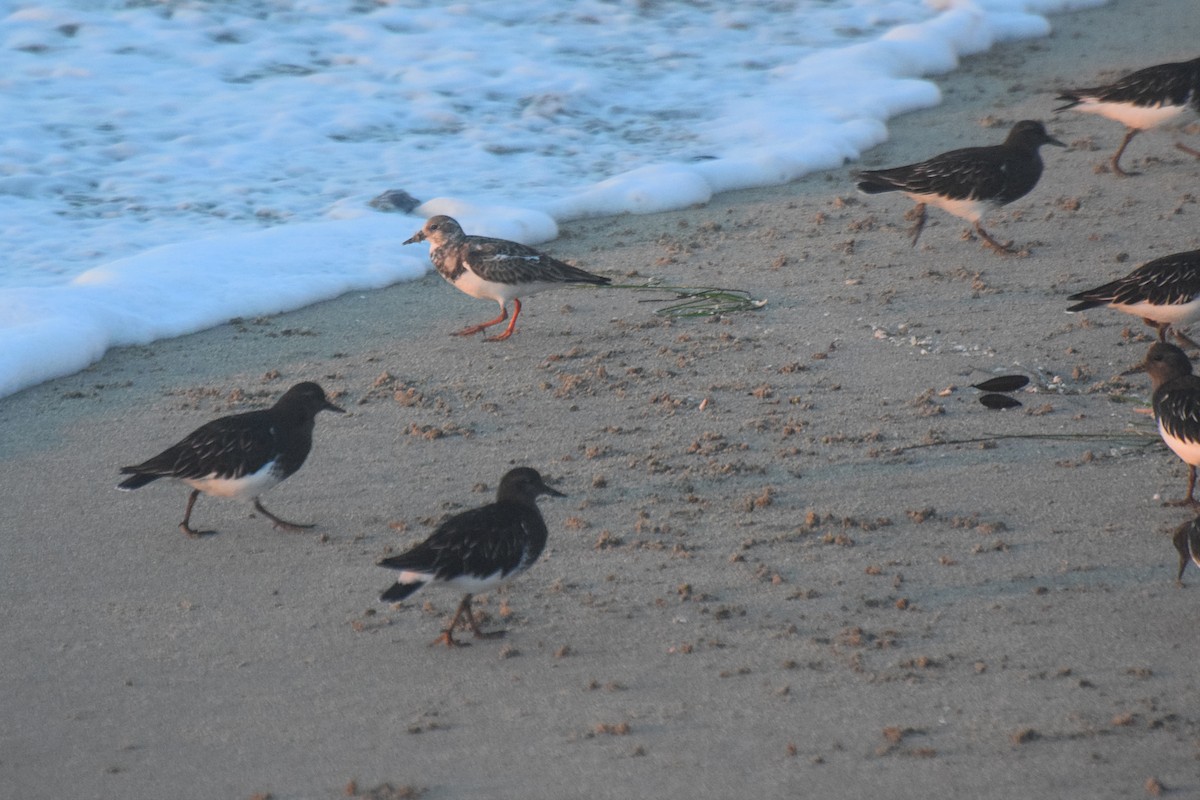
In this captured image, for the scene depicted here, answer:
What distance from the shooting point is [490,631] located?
11.1ft

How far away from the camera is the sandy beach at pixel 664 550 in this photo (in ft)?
9.25

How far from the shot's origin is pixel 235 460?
3.81 m

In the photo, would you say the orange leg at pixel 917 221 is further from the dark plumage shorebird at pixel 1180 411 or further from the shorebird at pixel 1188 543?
the shorebird at pixel 1188 543

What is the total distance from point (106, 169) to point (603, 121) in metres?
2.98

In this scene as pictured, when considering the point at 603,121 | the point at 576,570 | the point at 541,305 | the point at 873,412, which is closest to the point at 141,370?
the point at 541,305

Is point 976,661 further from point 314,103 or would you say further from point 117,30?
point 117,30

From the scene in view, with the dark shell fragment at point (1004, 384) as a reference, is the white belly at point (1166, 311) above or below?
above

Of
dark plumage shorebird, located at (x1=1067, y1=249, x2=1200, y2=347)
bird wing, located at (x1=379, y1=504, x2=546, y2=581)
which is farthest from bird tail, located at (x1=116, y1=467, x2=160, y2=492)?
dark plumage shorebird, located at (x1=1067, y1=249, x2=1200, y2=347)

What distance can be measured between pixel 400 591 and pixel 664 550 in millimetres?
873

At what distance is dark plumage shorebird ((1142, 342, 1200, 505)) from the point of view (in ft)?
12.1

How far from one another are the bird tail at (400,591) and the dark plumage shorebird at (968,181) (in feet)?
11.1

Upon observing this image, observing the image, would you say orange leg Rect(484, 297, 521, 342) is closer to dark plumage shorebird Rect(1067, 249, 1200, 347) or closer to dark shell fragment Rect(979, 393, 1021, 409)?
dark shell fragment Rect(979, 393, 1021, 409)

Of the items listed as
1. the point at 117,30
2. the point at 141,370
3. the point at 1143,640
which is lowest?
the point at 1143,640

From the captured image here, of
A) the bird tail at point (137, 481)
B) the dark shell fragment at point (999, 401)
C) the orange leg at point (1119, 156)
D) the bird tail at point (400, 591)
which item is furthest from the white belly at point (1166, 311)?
the bird tail at point (137, 481)
